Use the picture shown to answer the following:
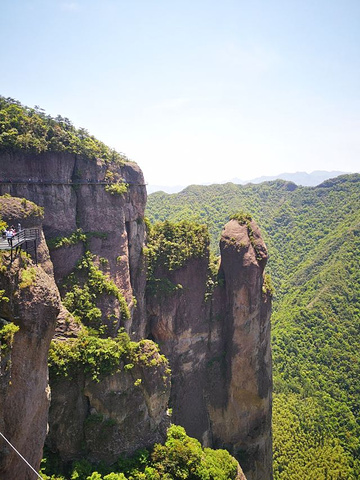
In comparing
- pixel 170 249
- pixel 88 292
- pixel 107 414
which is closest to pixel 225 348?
pixel 170 249

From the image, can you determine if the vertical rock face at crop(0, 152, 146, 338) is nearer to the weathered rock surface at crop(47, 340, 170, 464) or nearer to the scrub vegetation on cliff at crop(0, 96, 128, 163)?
the scrub vegetation on cliff at crop(0, 96, 128, 163)

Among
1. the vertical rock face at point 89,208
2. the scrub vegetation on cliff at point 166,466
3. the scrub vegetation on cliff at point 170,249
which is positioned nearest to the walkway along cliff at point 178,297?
the vertical rock face at point 89,208

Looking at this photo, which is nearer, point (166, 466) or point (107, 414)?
point (107, 414)

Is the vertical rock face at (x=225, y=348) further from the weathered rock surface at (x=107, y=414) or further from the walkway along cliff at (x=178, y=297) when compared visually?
the weathered rock surface at (x=107, y=414)

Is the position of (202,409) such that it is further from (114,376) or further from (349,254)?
(349,254)

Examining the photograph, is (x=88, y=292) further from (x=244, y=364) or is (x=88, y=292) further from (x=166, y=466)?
(x=244, y=364)
